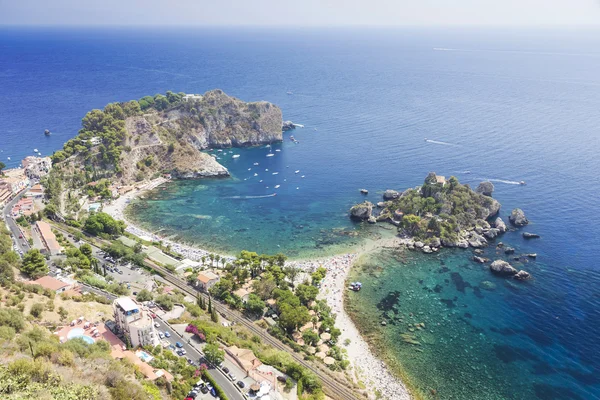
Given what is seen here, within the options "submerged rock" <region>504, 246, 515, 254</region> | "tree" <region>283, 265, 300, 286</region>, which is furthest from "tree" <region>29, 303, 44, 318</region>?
"submerged rock" <region>504, 246, 515, 254</region>

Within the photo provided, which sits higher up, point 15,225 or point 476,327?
point 15,225

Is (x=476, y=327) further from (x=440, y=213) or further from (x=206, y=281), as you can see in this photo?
(x=206, y=281)

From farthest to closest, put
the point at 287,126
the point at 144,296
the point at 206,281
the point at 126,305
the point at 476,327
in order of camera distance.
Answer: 1. the point at 287,126
2. the point at 206,281
3. the point at 476,327
4. the point at 144,296
5. the point at 126,305

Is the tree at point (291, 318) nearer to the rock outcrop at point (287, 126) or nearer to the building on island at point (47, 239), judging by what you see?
the building on island at point (47, 239)

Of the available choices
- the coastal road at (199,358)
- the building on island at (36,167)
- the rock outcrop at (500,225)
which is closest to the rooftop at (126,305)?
the coastal road at (199,358)

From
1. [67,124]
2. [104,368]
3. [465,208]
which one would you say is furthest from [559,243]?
[67,124]

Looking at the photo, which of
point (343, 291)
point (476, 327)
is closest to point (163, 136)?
point (343, 291)

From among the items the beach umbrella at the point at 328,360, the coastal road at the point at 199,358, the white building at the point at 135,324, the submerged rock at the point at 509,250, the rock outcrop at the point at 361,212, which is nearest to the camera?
the coastal road at the point at 199,358
